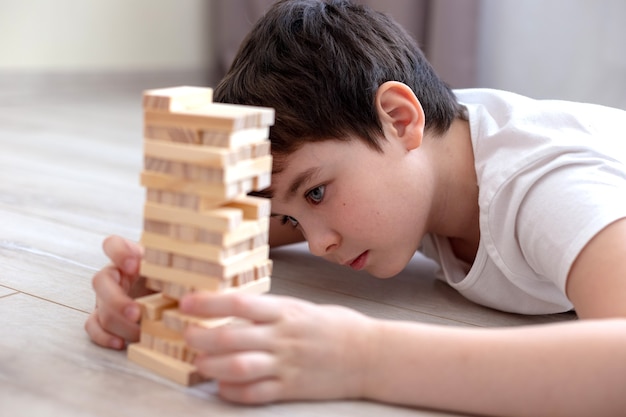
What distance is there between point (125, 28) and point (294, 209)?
2376 millimetres

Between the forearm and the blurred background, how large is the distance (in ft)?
5.22

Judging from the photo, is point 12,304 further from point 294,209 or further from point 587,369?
point 587,369

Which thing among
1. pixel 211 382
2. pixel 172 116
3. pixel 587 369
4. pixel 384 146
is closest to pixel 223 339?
pixel 211 382

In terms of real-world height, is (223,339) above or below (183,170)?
below

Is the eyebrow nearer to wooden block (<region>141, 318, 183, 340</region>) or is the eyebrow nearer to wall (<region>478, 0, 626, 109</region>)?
wooden block (<region>141, 318, 183, 340</region>)

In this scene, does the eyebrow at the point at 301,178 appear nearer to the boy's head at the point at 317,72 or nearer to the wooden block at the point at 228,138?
the boy's head at the point at 317,72

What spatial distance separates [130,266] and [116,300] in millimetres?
43

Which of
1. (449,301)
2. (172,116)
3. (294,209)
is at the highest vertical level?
(172,116)

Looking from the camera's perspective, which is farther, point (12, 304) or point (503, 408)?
point (12, 304)

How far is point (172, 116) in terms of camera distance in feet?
2.31

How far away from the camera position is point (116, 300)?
0.81m

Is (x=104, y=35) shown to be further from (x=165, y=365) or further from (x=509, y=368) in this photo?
(x=509, y=368)

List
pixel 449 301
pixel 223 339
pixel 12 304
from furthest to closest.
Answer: pixel 449 301
pixel 12 304
pixel 223 339

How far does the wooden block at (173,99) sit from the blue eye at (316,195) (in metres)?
0.28
